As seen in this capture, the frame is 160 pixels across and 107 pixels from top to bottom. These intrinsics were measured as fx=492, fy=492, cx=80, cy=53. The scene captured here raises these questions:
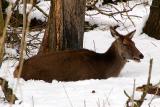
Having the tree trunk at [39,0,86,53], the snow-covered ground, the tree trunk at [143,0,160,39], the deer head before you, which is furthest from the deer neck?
the tree trunk at [143,0,160,39]

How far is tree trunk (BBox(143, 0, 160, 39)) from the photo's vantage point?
9180mm

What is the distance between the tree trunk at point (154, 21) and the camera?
9180 millimetres

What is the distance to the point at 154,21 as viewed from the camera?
30.4 ft

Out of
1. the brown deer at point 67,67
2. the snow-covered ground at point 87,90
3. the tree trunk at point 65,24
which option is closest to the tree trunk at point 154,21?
the snow-covered ground at point 87,90

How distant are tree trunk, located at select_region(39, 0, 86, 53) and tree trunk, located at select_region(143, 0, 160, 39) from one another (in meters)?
2.22

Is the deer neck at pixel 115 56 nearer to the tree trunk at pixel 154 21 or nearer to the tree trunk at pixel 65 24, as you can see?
the tree trunk at pixel 65 24

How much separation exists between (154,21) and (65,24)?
2.55 meters

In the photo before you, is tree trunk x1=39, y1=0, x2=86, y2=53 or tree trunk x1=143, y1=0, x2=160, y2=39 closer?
tree trunk x1=39, y1=0, x2=86, y2=53

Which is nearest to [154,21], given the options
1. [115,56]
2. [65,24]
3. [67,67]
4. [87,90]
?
[115,56]

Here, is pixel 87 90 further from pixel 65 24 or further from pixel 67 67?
pixel 65 24

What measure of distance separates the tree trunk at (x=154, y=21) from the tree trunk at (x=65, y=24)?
222cm

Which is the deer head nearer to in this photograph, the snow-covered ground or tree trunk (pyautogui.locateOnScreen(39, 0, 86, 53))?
the snow-covered ground

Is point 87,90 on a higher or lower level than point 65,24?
lower

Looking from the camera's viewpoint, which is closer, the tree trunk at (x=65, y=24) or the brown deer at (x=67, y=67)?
the brown deer at (x=67, y=67)
